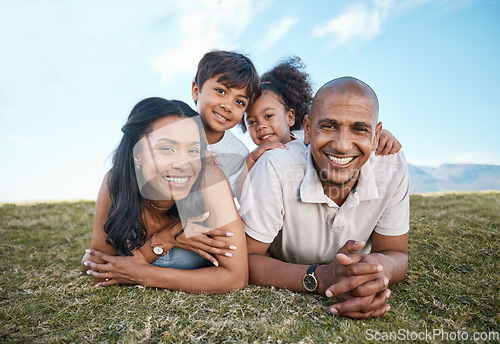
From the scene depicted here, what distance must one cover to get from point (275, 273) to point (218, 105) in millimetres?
2253

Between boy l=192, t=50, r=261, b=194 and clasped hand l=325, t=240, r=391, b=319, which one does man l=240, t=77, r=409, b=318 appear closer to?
clasped hand l=325, t=240, r=391, b=319

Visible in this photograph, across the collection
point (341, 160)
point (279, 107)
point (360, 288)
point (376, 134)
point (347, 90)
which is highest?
point (279, 107)

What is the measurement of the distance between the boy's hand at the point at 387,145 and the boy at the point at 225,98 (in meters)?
1.74

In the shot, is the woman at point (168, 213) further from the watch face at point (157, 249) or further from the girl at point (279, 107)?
the girl at point (279, 107)

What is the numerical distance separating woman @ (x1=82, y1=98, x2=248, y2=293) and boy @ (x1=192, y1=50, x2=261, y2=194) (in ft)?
3.50

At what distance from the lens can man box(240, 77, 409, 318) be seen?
3.16m

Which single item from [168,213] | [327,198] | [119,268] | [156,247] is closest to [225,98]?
[168,213]

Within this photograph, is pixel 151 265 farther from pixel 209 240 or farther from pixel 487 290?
pixel 487 290

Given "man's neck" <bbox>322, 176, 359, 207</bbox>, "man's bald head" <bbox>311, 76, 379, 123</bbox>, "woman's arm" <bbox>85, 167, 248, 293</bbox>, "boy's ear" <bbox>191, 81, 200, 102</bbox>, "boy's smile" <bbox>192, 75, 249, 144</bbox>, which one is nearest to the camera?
"woman's arm" <bbox>85, 167, 248, 293</bbox>

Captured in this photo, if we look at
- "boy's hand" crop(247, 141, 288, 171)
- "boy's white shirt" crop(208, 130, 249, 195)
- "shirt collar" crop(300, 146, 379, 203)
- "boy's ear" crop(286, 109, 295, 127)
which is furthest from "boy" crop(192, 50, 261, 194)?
"shirt collar" crop(300, 146, 379, 203)

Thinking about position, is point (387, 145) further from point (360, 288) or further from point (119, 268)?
point (119, 268)

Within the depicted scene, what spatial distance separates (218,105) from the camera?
452cm

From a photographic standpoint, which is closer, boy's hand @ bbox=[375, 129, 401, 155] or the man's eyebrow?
the man's eyebrow


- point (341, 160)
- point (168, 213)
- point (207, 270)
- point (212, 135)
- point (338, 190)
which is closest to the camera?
point (207, 270)
